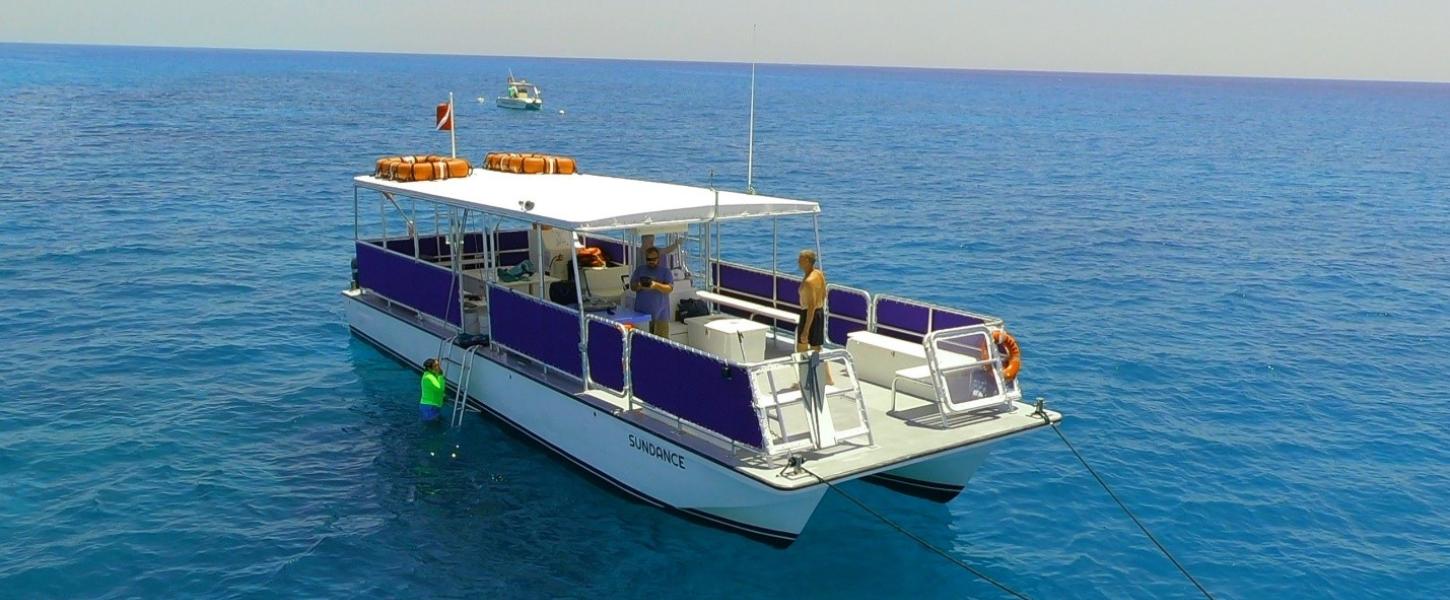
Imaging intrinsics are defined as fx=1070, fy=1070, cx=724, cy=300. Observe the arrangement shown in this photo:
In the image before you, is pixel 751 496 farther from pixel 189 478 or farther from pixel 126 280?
pixel 126 280

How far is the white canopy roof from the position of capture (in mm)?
12781

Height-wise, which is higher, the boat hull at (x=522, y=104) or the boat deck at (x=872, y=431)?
the boat hull at (x=522, y=104)

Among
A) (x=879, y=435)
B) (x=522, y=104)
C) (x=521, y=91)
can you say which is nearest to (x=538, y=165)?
(x=879, y=435)

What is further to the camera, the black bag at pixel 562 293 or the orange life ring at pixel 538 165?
the orange life ring at pixel 538 165

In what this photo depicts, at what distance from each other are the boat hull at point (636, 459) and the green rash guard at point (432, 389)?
398 millimetres

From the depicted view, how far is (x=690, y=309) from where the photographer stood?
48.5 feet

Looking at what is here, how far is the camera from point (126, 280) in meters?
25.9

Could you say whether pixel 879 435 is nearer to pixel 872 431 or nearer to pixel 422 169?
pixel 872 431

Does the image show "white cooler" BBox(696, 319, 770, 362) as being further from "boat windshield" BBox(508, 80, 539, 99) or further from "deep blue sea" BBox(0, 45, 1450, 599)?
"boat windshield" BBox(508, 80, 539, 99)

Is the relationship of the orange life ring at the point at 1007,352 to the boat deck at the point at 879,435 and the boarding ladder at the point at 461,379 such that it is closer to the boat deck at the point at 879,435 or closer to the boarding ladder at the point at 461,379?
the boat deck at the point at 879,435

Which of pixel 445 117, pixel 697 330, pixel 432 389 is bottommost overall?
pixel 432 389

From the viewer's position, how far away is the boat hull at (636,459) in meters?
11.4

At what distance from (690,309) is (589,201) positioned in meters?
2.09

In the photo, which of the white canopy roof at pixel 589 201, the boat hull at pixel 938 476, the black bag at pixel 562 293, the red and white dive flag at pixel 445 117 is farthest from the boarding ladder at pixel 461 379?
the boat hull at pixel 938 476
